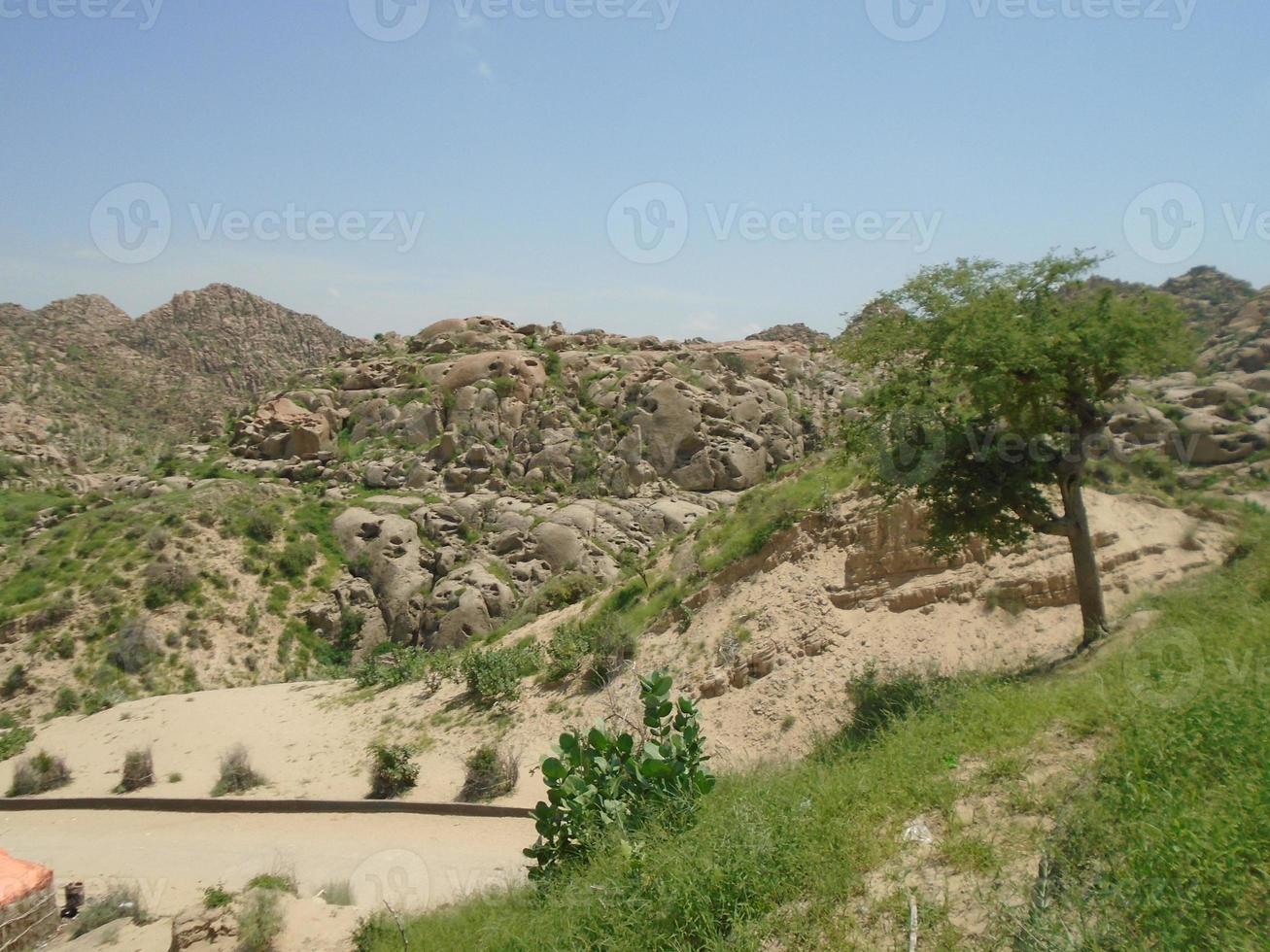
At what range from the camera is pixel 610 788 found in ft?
22.8

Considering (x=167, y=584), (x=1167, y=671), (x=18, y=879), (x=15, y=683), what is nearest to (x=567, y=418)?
(x=167, y=584)

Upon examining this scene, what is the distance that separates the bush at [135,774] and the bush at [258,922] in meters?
9.97

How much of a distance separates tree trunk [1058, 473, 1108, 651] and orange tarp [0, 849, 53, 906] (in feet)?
44.9

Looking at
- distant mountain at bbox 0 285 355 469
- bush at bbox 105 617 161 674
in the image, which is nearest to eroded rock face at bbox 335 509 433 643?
bush at bbox 105 617 161 674

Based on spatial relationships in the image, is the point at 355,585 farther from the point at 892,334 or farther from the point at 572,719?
the point at 892,334

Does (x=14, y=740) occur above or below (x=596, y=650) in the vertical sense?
below

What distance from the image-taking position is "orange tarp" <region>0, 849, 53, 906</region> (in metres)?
10.2

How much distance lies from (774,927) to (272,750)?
1618 centimetres

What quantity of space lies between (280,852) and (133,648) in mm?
16794

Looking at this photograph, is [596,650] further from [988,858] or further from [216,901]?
[988,858]

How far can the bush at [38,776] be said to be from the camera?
17.4m

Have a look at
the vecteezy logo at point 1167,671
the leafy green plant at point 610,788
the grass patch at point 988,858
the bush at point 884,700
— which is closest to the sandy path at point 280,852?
the leafy green plant at point 610,788

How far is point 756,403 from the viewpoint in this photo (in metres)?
37.3

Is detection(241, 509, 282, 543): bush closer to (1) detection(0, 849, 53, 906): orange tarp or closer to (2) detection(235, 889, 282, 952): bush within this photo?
(1) detection(0, 849, 53, 906): orange tarp
